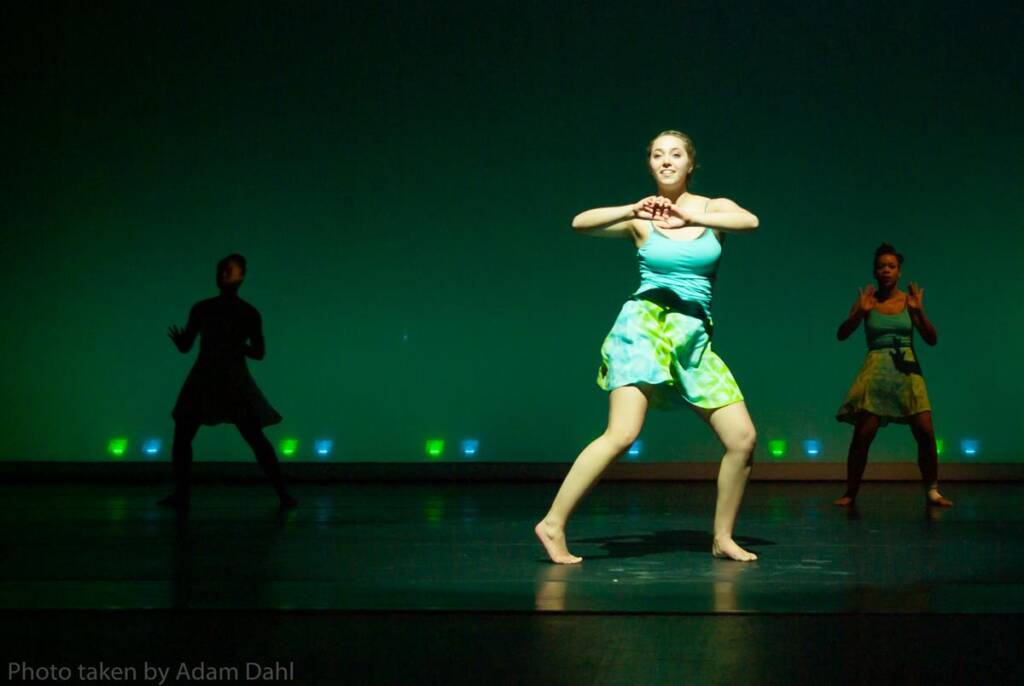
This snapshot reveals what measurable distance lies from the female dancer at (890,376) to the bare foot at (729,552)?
2329mm

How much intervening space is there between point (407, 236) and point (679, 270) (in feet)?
13.6

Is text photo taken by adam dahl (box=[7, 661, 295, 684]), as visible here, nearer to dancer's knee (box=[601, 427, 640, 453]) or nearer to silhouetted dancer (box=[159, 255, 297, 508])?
dancer's knee (box=[601, 427, 640, 453])

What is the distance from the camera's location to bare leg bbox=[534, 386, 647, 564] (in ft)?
13.9

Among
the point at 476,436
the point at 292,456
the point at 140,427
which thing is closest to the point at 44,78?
the point at 140,427

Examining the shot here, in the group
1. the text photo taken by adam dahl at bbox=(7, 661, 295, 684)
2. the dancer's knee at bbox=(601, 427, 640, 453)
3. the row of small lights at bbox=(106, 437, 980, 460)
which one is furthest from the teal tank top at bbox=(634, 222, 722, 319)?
the row of small lights at bbox=(106, 437, 980, 460)

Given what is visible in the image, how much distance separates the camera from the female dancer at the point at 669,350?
4.25 metres

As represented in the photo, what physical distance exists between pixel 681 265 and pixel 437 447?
164 inches

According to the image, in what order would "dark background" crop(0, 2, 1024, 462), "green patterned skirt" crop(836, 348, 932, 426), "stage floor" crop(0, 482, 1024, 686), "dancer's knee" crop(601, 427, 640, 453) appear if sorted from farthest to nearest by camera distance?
"dark background" crop(0, 2, 1024, 462) < "green patterned skirt" crop(836, 348, 932, 426) < "dancer's knee" crop(601, 427, 640, 453) < "stage floor" crop(0, 482, 1024, 686)

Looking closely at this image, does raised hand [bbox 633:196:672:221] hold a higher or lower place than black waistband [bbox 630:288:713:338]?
higher

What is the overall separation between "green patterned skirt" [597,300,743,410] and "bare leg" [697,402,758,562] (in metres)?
0.05

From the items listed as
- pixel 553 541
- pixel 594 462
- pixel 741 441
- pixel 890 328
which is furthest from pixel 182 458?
pixel 890 328

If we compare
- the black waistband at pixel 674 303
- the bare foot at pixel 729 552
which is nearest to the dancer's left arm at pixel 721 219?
the black waistband at pixel 674 303

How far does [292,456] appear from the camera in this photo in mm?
8352

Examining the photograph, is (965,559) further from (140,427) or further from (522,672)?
(140,427)
